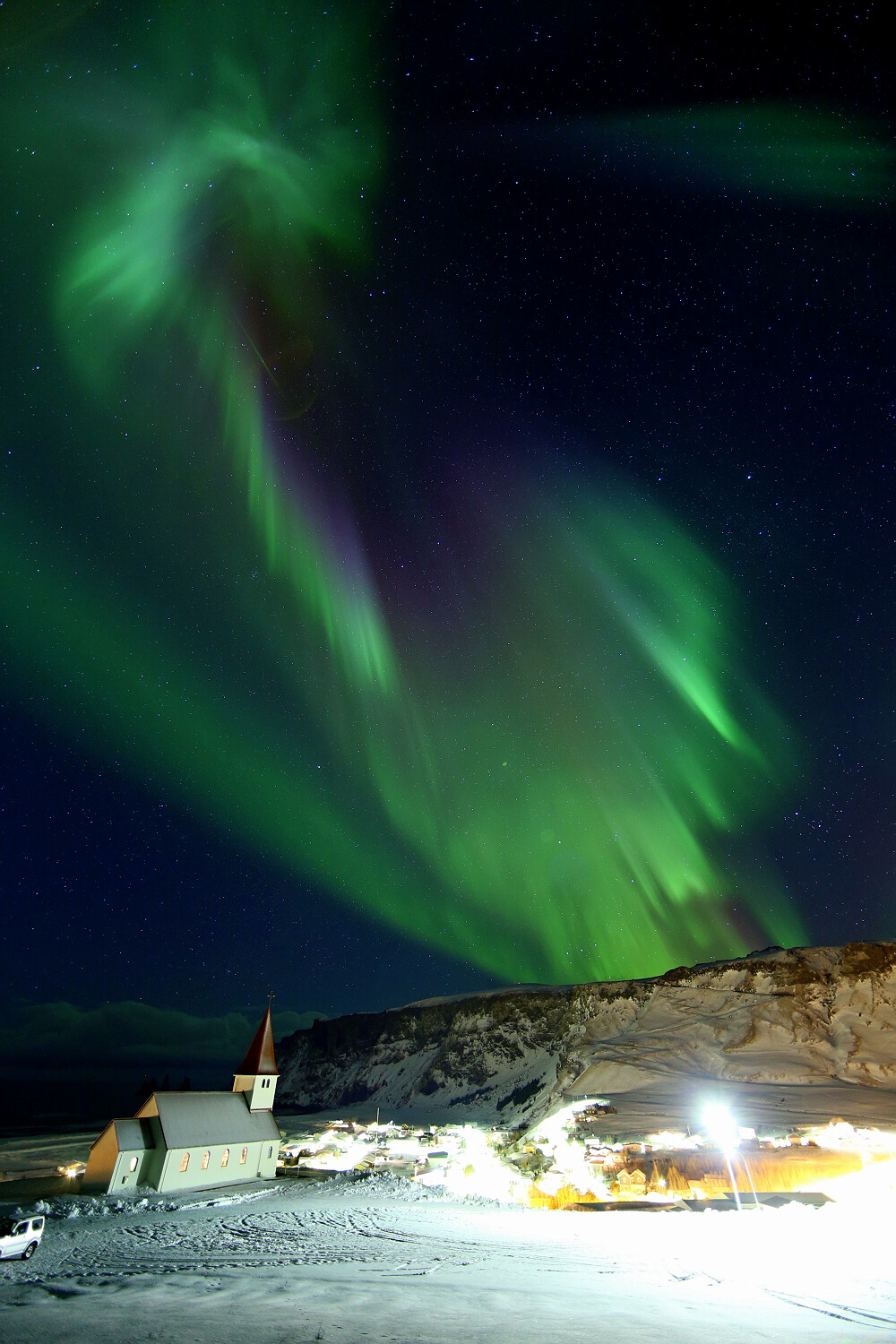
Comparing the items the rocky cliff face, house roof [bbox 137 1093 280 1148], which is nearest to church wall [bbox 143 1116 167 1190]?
house roof [bbox 137 1093 280 1148]

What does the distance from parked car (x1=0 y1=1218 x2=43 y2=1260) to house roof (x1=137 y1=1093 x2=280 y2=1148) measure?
62.2 ft

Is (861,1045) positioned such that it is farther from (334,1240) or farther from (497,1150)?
(334,1240)

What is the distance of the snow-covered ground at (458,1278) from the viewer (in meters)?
10.7

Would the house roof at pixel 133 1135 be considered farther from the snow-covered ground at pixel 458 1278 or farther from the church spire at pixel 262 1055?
the church spire at pixel 262 1055

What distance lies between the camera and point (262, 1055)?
52.8 meters

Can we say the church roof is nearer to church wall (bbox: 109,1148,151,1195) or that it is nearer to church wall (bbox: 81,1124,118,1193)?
church wall (bbox: 109,1148,151,1195)

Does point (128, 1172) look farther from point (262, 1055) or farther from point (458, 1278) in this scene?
point (458, 1278)

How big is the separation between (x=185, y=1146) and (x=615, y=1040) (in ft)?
229

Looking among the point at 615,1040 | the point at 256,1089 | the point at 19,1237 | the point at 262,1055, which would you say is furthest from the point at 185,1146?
the point at 615,1040

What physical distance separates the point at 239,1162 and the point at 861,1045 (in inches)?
2814

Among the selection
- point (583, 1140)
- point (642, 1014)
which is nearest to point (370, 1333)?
point (583, 1140)

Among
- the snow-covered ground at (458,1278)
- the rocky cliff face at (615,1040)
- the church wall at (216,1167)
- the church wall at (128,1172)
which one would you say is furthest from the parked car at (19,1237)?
the rocky cliff face at (615,1040)

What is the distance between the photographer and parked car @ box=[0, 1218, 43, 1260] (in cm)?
1983

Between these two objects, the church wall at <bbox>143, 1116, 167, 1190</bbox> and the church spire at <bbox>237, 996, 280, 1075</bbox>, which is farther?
the church spire at <bbox>237, 996, 280, 1075</bbox>
